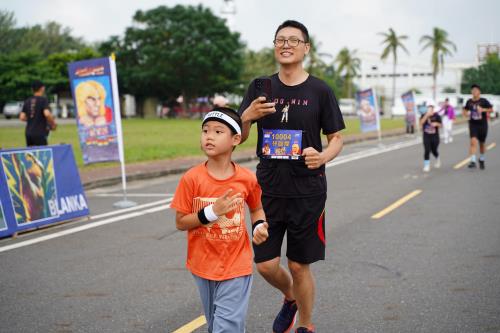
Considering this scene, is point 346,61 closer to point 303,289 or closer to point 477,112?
point 477,112

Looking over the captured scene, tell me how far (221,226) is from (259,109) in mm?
779

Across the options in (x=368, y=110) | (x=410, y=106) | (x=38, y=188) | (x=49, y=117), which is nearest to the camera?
(x=38, y=188)

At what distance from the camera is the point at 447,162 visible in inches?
730

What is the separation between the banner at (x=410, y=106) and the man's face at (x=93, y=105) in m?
23.9

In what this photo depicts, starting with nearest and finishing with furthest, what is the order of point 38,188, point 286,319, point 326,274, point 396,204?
1. point 286,319
2. point 326,274
3. point 38,188
4. point 396,204

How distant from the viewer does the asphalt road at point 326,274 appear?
16.2ft

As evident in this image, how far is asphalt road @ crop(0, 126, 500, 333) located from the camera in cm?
494

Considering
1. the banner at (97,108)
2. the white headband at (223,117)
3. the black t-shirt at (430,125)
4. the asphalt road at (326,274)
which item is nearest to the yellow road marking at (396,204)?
the asphalt road at (326,274)

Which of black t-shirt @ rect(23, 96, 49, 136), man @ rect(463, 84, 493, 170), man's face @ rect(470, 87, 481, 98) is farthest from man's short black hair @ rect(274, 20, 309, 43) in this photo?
man's face @ rect(470, 87, 481, 98)

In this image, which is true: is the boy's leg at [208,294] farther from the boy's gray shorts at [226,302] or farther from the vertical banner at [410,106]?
the vertical banner at [410,106]

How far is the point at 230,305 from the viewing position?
363 centimetres

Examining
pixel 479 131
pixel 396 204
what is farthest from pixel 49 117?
pixel 479 131

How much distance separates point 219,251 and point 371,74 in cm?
12431

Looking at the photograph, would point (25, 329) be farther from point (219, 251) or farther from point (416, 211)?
point (416, 211)
